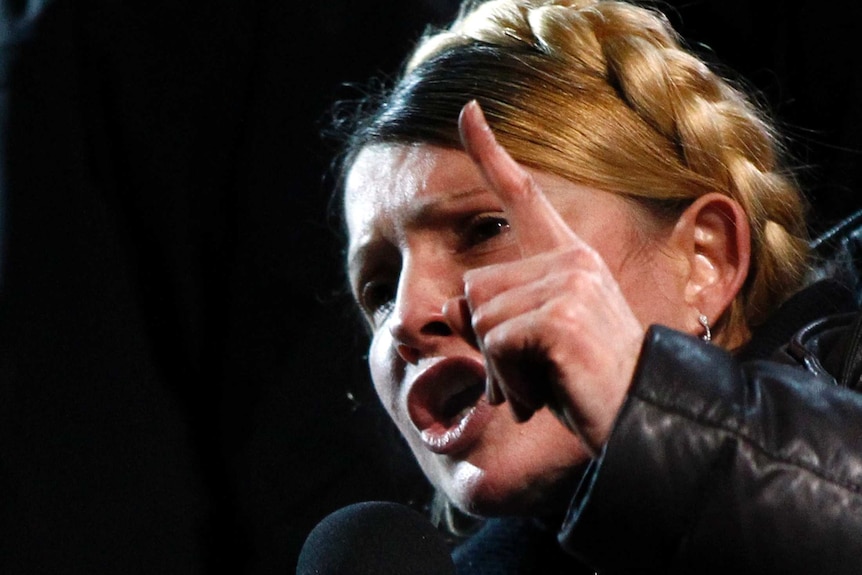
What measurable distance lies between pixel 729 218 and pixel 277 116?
0.59 meters

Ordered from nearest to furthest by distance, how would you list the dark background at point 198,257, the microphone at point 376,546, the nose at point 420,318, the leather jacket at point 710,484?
the leather jacket at point 710,484
the microphone at point 376,546
the nose at point 420,318
the dark background at point 198,257

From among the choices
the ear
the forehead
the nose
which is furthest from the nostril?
the ear

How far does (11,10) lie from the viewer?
4.44ft

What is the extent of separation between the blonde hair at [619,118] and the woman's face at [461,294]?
30mm

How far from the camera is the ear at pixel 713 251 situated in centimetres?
106

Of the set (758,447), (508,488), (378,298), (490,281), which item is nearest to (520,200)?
(490,281)

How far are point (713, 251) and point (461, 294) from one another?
0.24 meters

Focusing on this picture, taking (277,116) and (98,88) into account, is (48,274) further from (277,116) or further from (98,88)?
(277,116)

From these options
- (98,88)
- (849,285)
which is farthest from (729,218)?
(98,88)

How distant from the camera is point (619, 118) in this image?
3.55ft

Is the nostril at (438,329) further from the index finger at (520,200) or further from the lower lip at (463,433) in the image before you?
the index finger at (520,200)

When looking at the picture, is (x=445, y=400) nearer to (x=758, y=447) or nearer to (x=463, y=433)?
(x=463, y=433)

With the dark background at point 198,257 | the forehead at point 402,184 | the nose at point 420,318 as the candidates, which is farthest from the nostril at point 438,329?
the dark background at point 198,257

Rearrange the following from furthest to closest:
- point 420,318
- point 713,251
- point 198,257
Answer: point 198,257 < point 713,251 < point 420,318
